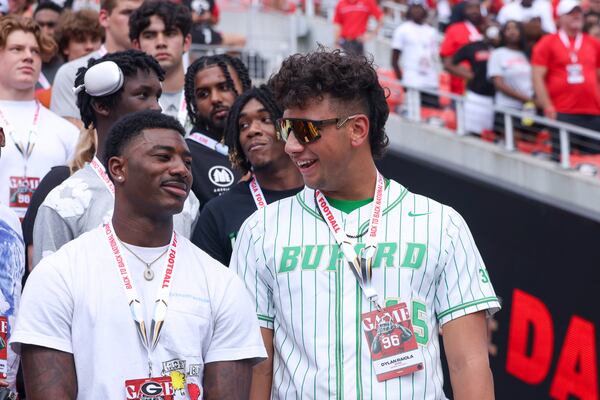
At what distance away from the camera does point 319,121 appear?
444 cm

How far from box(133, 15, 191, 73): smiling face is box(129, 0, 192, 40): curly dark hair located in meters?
0.02

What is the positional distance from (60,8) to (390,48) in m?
6.67

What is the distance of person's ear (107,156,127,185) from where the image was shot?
4496 mm

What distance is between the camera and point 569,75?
12.6 m

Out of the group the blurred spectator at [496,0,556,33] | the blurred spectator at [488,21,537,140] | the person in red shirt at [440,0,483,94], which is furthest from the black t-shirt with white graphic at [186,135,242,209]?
the blurred spectator at [496,0,556,33]

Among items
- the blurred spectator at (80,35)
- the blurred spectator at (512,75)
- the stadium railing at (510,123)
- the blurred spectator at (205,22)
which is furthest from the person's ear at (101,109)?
the blurred spectator at (205,22)

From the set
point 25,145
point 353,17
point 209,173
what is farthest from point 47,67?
point 353,17

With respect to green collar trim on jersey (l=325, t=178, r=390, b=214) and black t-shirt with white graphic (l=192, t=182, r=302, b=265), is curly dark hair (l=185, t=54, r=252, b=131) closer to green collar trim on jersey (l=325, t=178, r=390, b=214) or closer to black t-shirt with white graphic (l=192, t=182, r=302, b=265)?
black t-shirt with white graphic (l=192, t=182, r=302, b=265)

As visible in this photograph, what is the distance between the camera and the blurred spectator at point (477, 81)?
13.4 meters

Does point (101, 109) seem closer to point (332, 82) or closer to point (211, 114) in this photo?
point (211, 114)

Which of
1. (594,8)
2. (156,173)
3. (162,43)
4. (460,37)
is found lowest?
(460,37)

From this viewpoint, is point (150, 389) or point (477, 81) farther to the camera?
point (477, 81)

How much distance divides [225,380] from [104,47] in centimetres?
420

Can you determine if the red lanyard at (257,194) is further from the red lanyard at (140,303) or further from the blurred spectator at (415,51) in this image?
the blurred spectator at (415,51)
